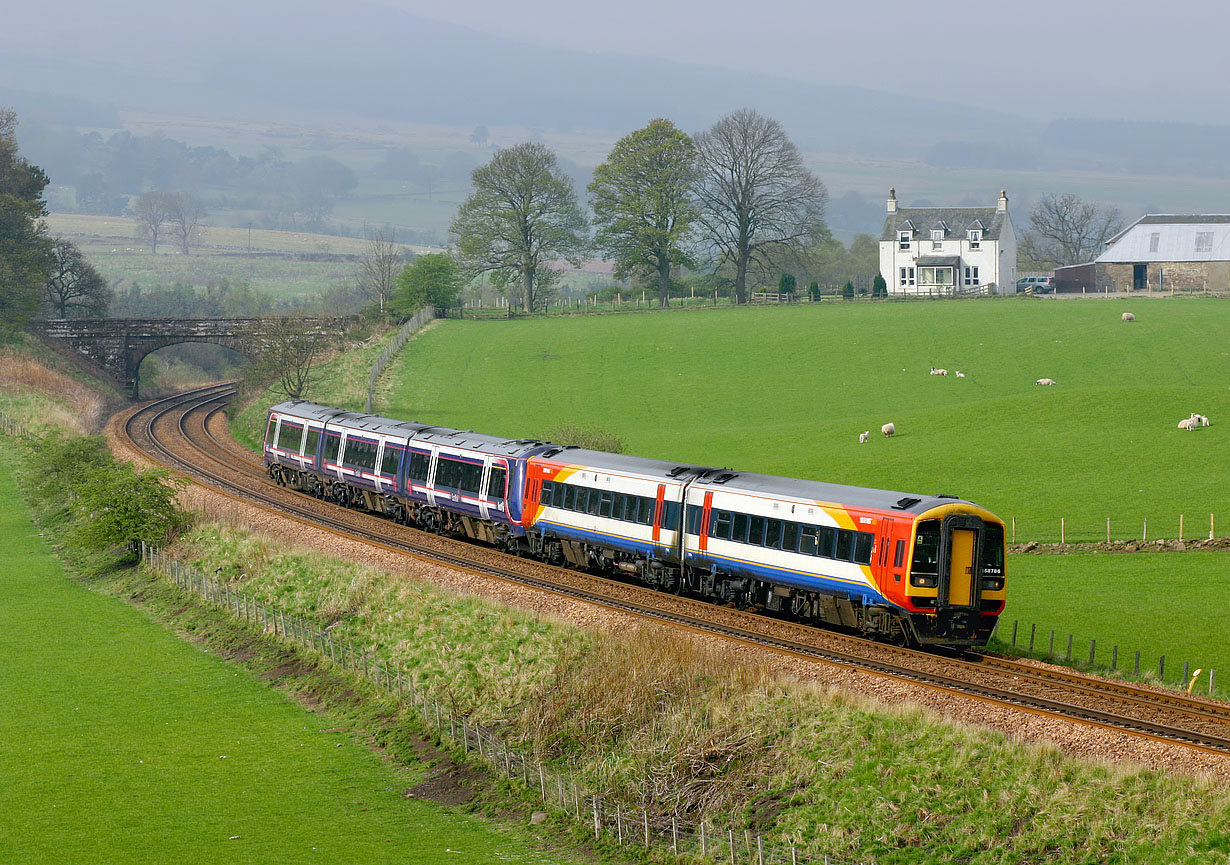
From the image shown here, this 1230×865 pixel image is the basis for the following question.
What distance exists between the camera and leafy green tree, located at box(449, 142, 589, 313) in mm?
113188

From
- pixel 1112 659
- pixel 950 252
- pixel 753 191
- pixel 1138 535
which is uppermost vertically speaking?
pixel 753 191

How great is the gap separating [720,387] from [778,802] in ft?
196

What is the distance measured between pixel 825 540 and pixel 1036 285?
355ft

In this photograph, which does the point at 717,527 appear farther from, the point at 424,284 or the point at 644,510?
the point at 424,284

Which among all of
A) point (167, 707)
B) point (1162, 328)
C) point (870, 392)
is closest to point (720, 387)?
point (870, 392)

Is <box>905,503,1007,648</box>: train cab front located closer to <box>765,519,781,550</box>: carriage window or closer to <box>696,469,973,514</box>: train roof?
<box>696,469,973,514</box>: train roof

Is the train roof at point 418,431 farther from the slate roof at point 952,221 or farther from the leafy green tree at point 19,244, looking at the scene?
the slate roof at point 952,221

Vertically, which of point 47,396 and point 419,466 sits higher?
point 419,466

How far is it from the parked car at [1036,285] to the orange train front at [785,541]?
9193 cm

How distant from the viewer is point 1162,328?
85.9 meters

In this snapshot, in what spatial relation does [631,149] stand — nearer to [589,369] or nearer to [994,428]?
[589,369]

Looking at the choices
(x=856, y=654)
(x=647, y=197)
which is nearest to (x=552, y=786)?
(x=856, y=654)

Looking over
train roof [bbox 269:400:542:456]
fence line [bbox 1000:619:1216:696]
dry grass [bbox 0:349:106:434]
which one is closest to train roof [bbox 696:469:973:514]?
fence line [bbox 1000:619:1216:696]

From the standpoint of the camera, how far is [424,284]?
107250 mm
